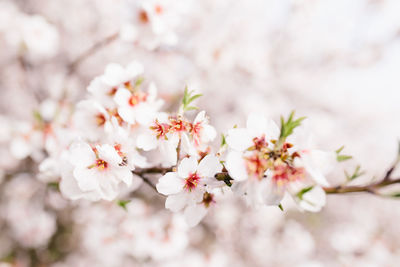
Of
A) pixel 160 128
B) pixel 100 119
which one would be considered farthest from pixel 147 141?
pixel 100 119

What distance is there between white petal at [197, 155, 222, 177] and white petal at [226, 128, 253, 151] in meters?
0.09

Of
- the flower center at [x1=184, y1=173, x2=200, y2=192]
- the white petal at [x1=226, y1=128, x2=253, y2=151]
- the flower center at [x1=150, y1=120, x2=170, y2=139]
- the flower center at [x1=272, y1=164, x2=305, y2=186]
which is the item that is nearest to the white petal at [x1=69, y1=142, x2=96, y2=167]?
the flower center at [x1=150, y1=120, x2=170, y2=139]

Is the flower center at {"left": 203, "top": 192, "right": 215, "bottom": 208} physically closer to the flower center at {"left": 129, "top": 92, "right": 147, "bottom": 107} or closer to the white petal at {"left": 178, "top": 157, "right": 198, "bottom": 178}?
the white petal at {"left": 178, "top": 157, "right": 198, "bottom": 178}

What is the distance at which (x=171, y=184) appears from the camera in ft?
3.44

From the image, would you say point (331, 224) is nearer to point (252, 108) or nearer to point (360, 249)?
point (252, 108)

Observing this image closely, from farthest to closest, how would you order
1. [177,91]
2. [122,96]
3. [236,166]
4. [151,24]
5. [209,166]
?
[177,91], [151,24], [122,96], [209,166], [236,166]

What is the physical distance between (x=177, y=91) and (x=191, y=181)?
327 centimetres

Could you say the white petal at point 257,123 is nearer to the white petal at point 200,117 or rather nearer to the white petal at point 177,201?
the white petal at point 200,117

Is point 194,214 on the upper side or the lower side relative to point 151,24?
lower

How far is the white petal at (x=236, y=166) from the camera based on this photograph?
2.83 feet

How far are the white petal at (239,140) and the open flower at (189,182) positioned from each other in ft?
0.30

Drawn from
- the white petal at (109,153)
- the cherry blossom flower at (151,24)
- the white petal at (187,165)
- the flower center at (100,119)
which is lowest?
the white petal at (187,165)

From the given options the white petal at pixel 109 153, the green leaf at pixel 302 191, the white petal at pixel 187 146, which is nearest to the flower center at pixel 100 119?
the white petal at pixel 109 153

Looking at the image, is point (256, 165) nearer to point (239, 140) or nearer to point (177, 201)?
point (239, 140)
